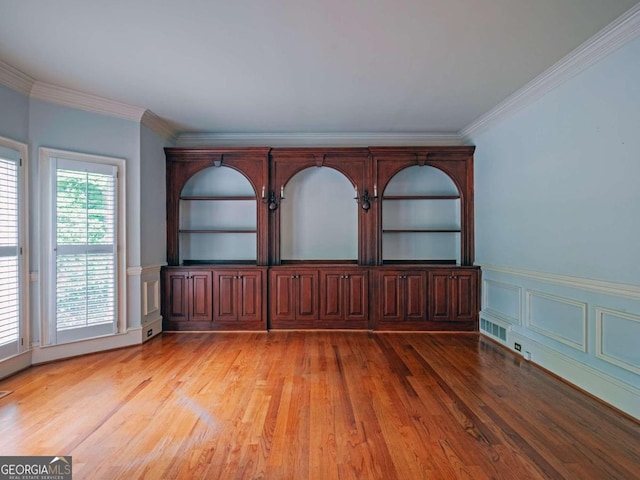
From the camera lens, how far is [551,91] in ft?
10.9

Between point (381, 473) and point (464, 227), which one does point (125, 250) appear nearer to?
point (381, 473)

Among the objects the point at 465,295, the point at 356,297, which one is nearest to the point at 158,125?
the point at 356,297

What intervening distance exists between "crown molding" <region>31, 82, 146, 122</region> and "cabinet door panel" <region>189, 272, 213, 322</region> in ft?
7.11

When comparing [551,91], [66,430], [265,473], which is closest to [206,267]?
[66,430]

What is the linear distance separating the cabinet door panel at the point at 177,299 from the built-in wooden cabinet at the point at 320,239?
0.05ft

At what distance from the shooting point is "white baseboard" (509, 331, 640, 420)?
2488mm

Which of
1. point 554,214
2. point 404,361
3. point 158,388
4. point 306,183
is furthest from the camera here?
point 306,183

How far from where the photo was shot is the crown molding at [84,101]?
3.50 m

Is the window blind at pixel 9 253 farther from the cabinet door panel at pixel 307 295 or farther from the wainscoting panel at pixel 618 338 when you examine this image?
the wainscoting panel at pixel 618 338

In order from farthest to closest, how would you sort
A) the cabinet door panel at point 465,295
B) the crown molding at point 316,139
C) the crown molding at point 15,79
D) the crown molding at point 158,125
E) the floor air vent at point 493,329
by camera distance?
the crown molding at point 316,139 → the cabinet door panel at point 465,295 → the crown molding at point 158,125 → the floor air vent at point 493,329 → the crown molding at point 15,79

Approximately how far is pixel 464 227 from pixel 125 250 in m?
4.51

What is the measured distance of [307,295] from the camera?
4.81 m

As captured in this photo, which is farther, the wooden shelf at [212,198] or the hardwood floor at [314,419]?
the wooden shelf at [212,198]

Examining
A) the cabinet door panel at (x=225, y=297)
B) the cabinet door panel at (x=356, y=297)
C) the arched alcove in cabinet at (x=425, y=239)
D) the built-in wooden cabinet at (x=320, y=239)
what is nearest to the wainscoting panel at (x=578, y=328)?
the arched alcove in cabinet at (x=425, y=239)
